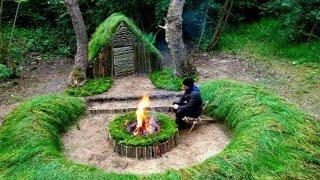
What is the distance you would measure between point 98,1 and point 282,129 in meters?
10.9

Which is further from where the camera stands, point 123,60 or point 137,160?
point 123,60

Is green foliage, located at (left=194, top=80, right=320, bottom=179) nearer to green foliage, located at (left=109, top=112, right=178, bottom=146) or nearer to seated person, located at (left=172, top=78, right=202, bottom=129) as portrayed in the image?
seated person, located at (left=172, top=78, right=202, bottom=129)

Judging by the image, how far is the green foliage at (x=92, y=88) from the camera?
13.0 metres

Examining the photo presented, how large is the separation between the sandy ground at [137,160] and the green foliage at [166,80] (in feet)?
8.86

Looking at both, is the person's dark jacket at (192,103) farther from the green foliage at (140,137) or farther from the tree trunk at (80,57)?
the tree trunk at (80,57)

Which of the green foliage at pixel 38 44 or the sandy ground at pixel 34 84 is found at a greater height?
the green foliage at pixel 38 44

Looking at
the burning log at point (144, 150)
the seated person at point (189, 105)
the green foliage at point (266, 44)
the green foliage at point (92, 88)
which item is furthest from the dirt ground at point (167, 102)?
the green foliage at point (266, 44)

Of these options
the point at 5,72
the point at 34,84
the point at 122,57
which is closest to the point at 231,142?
the point at 122,57

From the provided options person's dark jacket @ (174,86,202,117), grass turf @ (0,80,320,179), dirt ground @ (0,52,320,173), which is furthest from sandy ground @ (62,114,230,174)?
person's dark jacket @ (174,86,202,117)

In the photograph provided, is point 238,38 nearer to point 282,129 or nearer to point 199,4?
point 199,4

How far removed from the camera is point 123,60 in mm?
14375

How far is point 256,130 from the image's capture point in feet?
30.7

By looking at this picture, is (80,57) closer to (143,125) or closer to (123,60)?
(123,60)

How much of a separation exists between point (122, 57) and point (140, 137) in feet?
17.2
